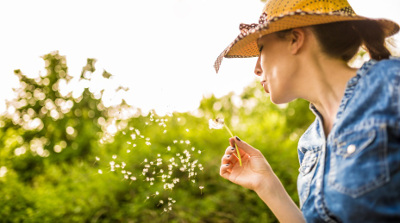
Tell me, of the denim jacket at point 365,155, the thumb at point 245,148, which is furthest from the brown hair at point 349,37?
the thumb at point 245,148

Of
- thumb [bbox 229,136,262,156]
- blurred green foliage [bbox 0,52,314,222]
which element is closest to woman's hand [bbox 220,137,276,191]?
thumb [bbox 229,136,262,156]

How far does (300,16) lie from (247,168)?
0.70 metres

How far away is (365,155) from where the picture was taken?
0.92 meters

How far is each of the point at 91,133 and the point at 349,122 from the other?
12.8 feet

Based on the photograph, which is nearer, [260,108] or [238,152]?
[238,152]

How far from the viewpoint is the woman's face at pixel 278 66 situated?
3.81 feet

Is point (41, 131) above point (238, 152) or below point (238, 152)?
above

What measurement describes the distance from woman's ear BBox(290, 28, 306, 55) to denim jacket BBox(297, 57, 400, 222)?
0.22m

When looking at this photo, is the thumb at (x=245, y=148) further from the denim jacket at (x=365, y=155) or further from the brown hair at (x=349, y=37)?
the brown hair at (x=349, y=37)

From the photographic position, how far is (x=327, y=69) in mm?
1146

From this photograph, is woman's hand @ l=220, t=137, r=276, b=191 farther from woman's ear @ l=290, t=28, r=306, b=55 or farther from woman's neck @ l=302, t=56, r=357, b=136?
woman's ear @ l=290, t=28, r=306, b=55

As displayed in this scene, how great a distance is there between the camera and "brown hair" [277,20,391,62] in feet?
3.70

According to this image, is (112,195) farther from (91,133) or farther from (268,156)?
(91,133)

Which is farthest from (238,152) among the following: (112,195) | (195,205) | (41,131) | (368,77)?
(41,131)
